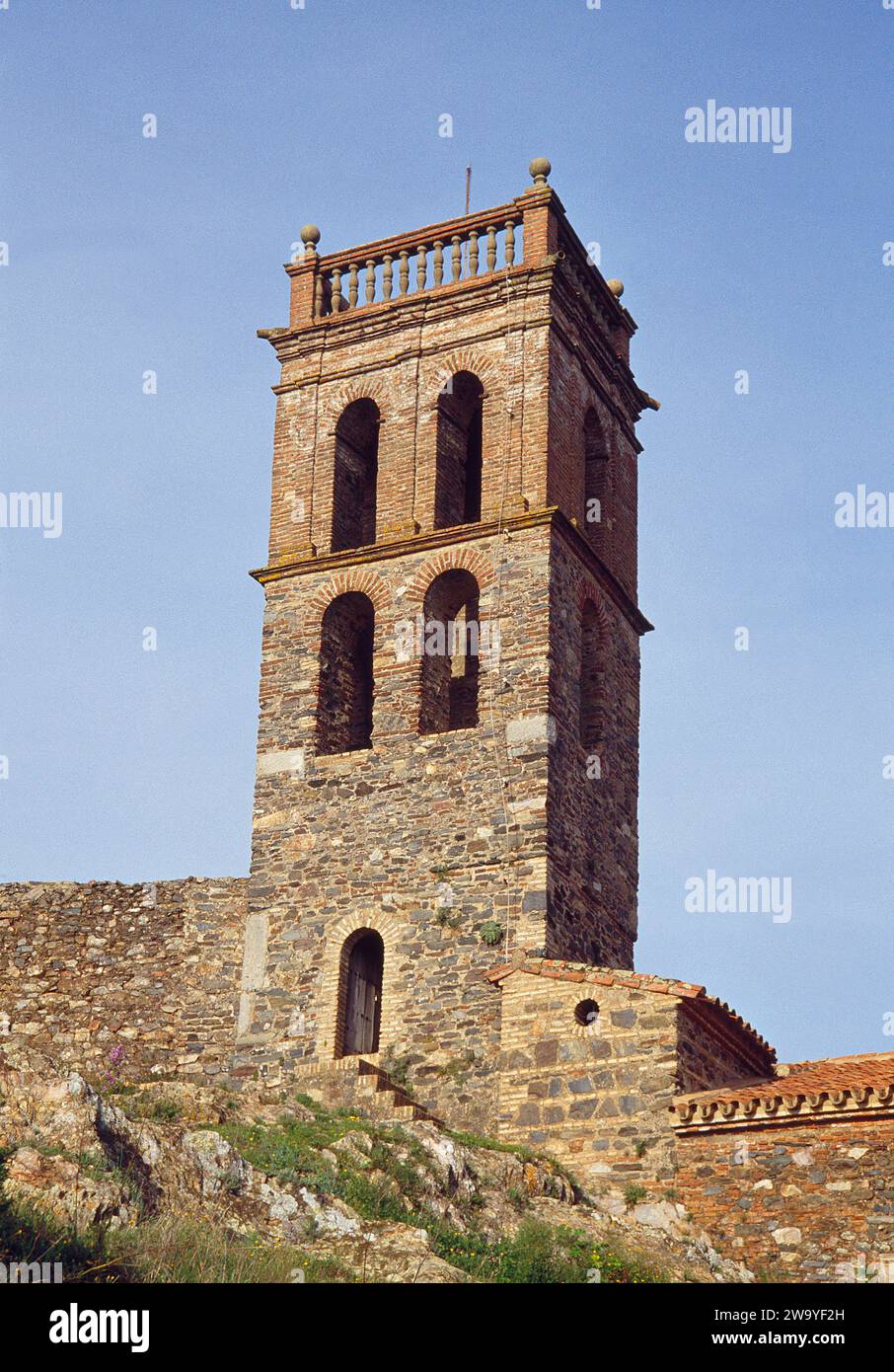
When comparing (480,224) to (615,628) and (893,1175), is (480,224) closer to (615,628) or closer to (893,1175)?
(615,628)

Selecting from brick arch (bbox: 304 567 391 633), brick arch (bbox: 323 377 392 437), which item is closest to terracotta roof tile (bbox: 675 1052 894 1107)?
brick arch (bbox: 304 567 391 633)

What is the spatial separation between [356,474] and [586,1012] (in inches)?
391

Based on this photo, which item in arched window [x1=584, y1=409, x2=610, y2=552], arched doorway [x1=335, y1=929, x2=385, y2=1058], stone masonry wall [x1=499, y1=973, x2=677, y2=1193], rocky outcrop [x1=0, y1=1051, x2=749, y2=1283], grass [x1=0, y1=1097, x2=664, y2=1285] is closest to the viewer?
grass [x1=0, y1=1097, x2=664, y2=1285]

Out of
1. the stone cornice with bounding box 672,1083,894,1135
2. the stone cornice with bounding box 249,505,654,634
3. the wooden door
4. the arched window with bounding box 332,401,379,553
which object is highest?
the arched window with bounding box 332,401,379,553

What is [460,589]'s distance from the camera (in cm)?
2662

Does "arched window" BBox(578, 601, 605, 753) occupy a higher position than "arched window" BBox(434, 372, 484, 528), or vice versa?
"arched window" BBox(434, 372, 484, 528)

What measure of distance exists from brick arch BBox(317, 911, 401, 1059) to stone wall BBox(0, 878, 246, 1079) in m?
1.40

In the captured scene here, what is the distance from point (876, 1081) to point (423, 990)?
6.24 m

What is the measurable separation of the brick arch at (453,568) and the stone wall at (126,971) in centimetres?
446

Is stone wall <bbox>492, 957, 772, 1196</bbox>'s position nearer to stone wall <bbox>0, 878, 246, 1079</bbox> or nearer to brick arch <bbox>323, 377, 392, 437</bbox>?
stone wall <bbox>0, 878, 246, 1079</bbox>

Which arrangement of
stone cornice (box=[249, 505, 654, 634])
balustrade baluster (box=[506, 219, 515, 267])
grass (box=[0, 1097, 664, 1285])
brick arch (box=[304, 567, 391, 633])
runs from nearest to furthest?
grass (box=[0, 1097, 664, 1285]), stone cornice (box=[249, 505, 654, 634]), brick arch (box=[304, 567, 391, 633]), balustrade baluster (box=[506, 219, 515, 267])

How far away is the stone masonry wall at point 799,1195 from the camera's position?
1839 centimetres

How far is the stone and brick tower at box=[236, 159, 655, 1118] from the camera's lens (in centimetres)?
2377
